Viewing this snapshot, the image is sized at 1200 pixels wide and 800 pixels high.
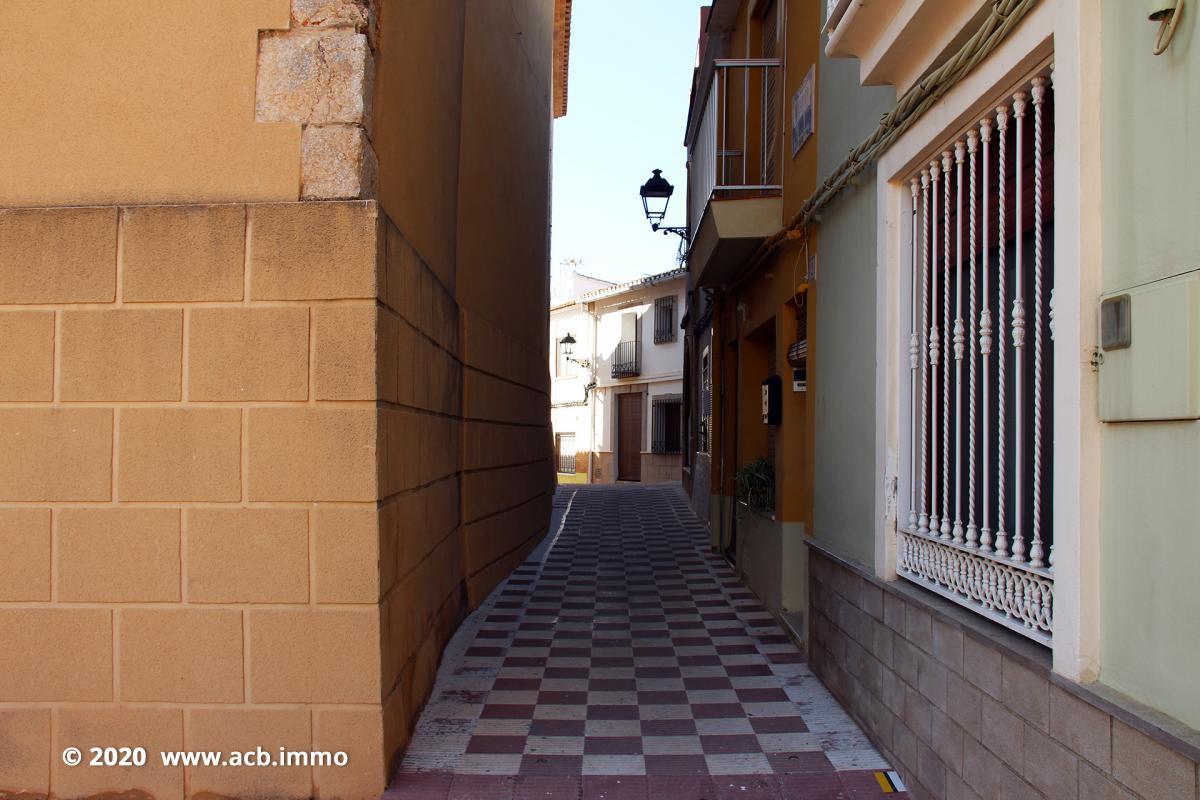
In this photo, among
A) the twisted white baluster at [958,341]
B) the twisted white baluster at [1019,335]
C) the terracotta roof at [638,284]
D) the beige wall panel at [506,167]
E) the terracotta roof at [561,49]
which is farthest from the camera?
the terracotta roof at [638,284]

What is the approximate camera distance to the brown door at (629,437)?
24.5 m

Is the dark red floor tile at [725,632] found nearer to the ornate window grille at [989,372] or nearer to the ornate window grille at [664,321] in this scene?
the ornate window grille at [989,372]

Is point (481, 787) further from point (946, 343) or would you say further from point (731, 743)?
point (946, 343)

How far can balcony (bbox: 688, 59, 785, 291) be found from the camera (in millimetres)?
6527

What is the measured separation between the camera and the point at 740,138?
8.56 m

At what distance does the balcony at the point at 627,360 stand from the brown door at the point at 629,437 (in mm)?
773

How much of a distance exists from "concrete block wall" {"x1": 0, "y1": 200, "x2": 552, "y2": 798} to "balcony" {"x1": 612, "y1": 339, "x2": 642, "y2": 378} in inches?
805

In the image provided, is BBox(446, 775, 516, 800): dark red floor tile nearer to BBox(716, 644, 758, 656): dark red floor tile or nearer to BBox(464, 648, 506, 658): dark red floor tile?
BBox(464, 648, 506, 658): dark red floor tile

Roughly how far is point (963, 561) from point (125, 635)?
327 cm

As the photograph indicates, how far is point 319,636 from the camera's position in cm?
333

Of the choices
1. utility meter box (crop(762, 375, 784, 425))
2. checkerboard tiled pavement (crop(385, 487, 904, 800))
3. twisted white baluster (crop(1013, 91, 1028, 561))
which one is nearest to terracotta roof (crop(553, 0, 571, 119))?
utility meter box (crop(762, 375, 784, 425))

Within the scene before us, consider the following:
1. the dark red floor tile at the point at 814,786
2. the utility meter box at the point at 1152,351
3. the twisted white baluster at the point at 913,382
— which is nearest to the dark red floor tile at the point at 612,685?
the dark red floor tile at the point at 814,786

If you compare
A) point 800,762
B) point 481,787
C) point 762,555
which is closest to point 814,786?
point 800,762

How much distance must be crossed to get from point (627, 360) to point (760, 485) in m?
17.5
